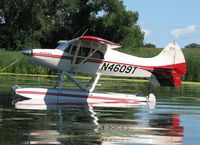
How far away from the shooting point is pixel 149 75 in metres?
24.0

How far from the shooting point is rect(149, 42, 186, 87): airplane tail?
24.2 m

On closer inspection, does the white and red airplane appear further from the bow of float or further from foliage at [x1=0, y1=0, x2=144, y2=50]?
foliage at [x1=0, y1=0, x2=144, y2=50]

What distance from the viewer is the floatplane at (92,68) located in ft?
71.2

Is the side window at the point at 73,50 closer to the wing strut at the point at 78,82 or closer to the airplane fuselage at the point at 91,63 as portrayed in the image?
the airplane fuselage at the point at 91,63

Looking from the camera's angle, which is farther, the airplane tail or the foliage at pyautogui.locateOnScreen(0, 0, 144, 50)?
the foliage at pyautogui.locateOnScreen(0, 0, 144, 50)

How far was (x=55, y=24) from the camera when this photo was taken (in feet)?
244

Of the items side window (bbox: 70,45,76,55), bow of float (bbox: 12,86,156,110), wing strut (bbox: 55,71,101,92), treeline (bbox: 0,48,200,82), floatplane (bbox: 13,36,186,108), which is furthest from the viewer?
treeline (bbox: 0,48,200,82)

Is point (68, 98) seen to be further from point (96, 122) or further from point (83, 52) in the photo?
point (96, 122)

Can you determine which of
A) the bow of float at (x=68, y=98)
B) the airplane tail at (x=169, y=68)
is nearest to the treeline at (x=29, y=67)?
the airplane tail at (x=169, y=68)

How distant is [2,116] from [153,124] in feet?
12.3

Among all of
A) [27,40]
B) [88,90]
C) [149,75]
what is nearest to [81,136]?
[88,90]

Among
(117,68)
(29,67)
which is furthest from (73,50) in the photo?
(29,67)

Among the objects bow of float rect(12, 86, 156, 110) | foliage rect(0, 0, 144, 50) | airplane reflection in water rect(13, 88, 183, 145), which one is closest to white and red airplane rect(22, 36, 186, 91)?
bow of float rect(12, 86, 156, 110)

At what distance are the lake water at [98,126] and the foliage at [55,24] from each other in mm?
51400
